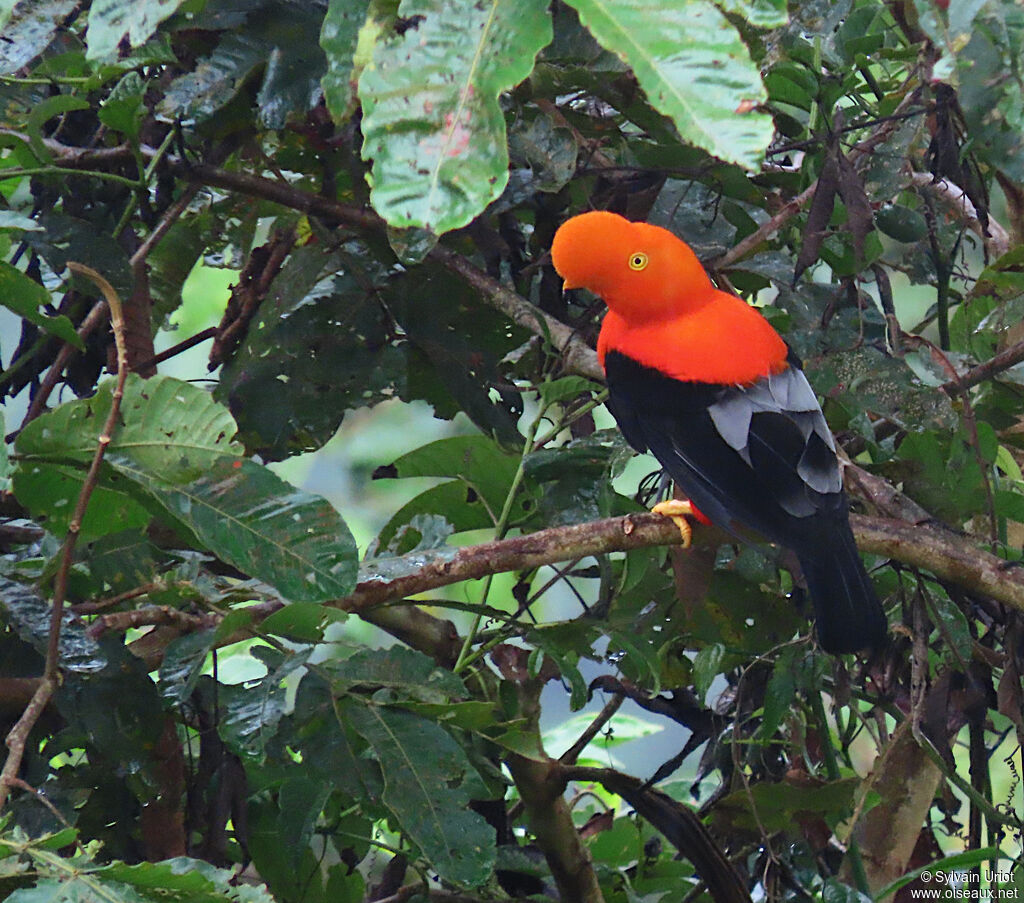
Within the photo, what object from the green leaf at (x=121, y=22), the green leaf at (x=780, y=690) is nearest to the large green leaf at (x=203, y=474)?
the green leaf at (x=121, y=22)

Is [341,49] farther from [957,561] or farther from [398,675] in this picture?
[957,561]

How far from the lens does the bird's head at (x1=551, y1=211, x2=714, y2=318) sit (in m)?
2.04

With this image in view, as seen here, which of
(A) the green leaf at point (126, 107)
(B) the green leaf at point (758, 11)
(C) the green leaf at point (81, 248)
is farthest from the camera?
(C) the green leaf at point (81, 248)

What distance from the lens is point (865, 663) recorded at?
1959 mm

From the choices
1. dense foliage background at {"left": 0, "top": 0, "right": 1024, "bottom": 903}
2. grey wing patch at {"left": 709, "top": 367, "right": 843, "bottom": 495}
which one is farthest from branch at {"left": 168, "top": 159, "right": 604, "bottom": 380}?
grey wing patch at {"left": 709, "top": 367, "right": 843, "bottom": 495}

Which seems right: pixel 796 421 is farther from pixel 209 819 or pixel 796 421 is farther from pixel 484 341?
pixel 209 819

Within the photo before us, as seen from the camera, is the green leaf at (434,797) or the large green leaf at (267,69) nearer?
the green leaf at (434,797)

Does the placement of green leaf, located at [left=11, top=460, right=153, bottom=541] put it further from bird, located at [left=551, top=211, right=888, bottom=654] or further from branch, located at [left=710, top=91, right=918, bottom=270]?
branch, located at [left=710, top=91, right=918, bottom=270]

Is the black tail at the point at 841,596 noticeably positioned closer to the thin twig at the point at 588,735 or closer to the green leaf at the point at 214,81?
the thin twig at the point at 588,735

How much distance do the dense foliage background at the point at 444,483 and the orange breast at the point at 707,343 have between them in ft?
0.23

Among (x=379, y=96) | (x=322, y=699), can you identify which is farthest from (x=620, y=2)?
(x=322, y=699)

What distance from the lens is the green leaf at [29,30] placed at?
161 centimetres

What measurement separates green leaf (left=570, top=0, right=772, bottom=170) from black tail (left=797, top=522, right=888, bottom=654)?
41.9 inches

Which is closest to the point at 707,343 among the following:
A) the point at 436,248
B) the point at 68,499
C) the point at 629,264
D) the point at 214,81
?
the point at 629,264
